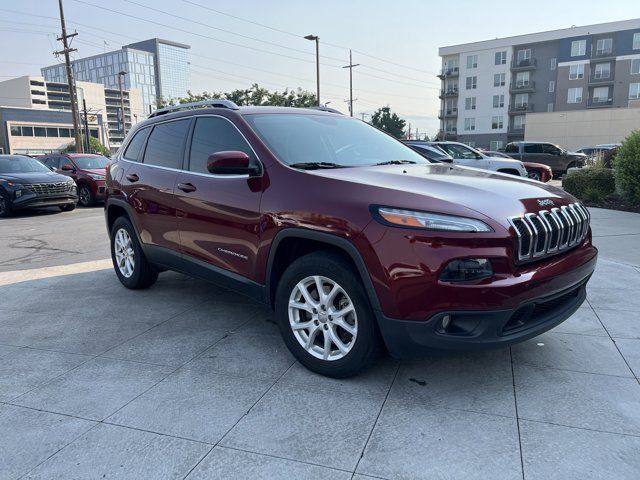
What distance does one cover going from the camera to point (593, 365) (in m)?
3.35

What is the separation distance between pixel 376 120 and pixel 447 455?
236 feet

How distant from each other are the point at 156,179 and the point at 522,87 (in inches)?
2685

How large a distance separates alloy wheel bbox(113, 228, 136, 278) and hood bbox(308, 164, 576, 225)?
281 cm

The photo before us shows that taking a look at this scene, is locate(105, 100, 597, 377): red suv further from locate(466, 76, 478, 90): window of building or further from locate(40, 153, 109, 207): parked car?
locate(466, 76, 478, 90): window of building

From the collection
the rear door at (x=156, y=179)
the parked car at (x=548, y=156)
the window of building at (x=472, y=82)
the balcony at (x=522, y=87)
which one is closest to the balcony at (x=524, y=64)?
the balcony at (x=522, y=87)

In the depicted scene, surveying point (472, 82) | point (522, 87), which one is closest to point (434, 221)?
point (522, 87)

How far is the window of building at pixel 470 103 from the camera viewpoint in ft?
221

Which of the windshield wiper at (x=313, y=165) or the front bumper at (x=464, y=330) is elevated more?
the windshield wiper at (x=313, y=165)

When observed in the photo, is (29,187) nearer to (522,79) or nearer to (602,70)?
(602,70)

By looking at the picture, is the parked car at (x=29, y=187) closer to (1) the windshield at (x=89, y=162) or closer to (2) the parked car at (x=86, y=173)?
(2) the parked car at (x=86, y=173)

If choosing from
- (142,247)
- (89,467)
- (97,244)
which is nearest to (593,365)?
(89,467)

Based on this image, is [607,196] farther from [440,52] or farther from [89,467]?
[440,52]

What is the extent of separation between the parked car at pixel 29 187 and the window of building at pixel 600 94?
62.3m

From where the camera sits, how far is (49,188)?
12422 mm
